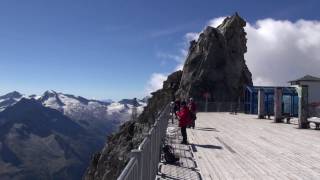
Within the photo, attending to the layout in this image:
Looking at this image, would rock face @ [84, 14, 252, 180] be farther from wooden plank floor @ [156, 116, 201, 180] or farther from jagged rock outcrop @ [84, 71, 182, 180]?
wooden plank floor @ [156, 116, 201, 180]

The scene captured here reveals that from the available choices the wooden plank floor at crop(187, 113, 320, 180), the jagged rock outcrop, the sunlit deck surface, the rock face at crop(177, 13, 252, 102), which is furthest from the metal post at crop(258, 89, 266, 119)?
the rock face at crop(177, 13, 252, 102)

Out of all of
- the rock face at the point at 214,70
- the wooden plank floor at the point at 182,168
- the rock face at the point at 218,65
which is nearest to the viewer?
the wooden plank floor at the point at 182,168

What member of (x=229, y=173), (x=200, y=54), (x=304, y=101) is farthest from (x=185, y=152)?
(x=200, y=54)

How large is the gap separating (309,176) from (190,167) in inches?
139

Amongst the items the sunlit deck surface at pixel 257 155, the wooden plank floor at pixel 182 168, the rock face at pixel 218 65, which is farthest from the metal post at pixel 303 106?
the rock face at pixel 218 65

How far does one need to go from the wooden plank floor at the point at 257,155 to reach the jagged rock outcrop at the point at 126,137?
70.8ft

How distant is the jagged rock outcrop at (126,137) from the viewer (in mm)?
48381

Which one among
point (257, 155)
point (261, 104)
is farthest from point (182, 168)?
point (261, 104)

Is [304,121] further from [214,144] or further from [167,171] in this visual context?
[167,171]

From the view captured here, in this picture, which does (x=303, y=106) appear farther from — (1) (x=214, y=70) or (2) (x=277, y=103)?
(1) (x=214, y=70)

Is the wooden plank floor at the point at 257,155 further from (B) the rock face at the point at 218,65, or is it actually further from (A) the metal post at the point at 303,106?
(B) the rock face at the point at 218,65

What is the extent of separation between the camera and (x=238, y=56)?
278 ft

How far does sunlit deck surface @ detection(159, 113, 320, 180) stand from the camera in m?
13.0

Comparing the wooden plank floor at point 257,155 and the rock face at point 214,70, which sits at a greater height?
the rock face at point 214,70
